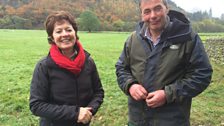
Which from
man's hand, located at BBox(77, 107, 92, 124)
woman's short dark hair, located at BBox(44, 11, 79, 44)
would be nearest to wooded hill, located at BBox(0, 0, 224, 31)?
woman's short dark hair, located at BBox(44, 11, 79, 44)

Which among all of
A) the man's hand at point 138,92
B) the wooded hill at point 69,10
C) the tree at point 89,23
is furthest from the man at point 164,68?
the wooded hill at point 69,10

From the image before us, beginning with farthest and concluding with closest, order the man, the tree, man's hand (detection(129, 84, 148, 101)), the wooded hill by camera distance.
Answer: the wooded hill < the tree < man's hand (detection(129, 84, 148, 101)) < the man

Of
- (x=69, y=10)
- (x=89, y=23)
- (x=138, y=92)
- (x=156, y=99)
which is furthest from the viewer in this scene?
(x=69, y=10)

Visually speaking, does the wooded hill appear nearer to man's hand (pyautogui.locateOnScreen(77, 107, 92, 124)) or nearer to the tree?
the tree

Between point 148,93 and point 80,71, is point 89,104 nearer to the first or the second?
point 80,71

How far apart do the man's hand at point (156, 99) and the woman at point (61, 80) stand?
0.65 m

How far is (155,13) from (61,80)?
1177 mm

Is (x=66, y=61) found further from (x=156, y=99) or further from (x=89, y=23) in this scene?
(x=89, y=23)

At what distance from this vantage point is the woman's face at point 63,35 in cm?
363

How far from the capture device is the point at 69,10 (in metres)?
112

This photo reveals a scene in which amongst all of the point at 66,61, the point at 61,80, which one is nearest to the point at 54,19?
the point at 66,61

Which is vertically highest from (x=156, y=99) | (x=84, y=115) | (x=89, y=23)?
(x=156, y=99)

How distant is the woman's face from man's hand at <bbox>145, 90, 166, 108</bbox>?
3.19 feet

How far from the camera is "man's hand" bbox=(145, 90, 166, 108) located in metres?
3.47
